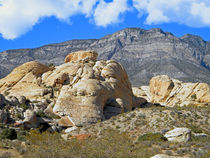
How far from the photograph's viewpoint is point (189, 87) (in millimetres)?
56969

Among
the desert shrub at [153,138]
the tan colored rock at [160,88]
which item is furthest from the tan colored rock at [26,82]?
the tan colored rock at [160,88]

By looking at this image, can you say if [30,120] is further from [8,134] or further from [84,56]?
[84,56]

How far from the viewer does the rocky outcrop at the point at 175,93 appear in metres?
A: 52.9

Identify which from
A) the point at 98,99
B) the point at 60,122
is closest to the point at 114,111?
the point at 98,99

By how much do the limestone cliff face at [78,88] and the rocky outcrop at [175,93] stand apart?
13.5m

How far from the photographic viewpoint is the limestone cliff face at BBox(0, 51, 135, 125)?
34562 millimetres

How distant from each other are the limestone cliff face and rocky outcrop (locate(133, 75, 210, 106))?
1349 centimetres

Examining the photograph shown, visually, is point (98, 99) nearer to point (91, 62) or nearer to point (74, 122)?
point (74, 122)

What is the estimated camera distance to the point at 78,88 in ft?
122

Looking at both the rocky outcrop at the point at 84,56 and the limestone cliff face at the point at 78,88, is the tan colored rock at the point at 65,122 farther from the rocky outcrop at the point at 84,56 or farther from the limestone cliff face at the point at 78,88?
the rocky outcrop at the point at 84,56

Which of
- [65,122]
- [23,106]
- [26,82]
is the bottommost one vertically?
[65,122]

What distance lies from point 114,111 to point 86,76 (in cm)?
631

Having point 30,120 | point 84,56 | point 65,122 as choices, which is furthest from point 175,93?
point 30,120

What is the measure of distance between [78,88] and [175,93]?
94.0 ft
